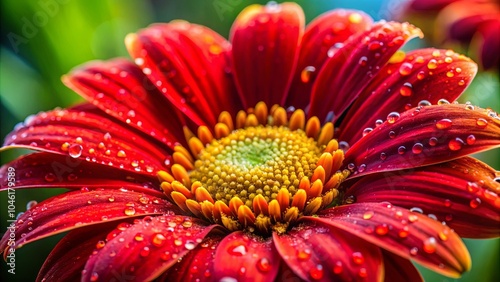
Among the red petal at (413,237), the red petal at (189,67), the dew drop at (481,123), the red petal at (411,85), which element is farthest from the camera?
the red petal at (189,67)

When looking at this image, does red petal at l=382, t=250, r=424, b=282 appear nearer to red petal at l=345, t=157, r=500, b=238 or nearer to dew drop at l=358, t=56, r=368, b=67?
red petal at l=345, t=157, r=500, b=238

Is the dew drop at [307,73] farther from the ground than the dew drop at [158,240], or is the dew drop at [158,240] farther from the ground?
the dew drop at [307,73]

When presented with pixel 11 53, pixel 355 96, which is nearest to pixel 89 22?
pixel 11 53

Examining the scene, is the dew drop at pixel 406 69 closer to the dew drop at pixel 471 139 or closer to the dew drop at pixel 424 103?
the dew drop at pixel 424 103

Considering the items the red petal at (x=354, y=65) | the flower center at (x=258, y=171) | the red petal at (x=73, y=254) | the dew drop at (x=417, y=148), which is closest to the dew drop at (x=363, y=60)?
the red petal at (x=354, y=65)

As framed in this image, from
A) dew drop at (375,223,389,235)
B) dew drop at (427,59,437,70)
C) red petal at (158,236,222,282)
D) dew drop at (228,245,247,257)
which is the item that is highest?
dew drop at (427,59,437,70)

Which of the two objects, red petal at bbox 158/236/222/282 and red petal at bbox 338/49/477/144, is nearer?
Answer: red petal at bbox 158/236/222/282

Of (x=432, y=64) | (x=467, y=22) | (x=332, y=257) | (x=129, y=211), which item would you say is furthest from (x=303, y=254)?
(x=467, y=22)

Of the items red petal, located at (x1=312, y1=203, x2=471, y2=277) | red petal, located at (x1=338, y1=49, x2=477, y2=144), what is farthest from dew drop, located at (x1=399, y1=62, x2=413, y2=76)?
red petal, located at (x1=312, y1=203, x2=471, y2=277)
